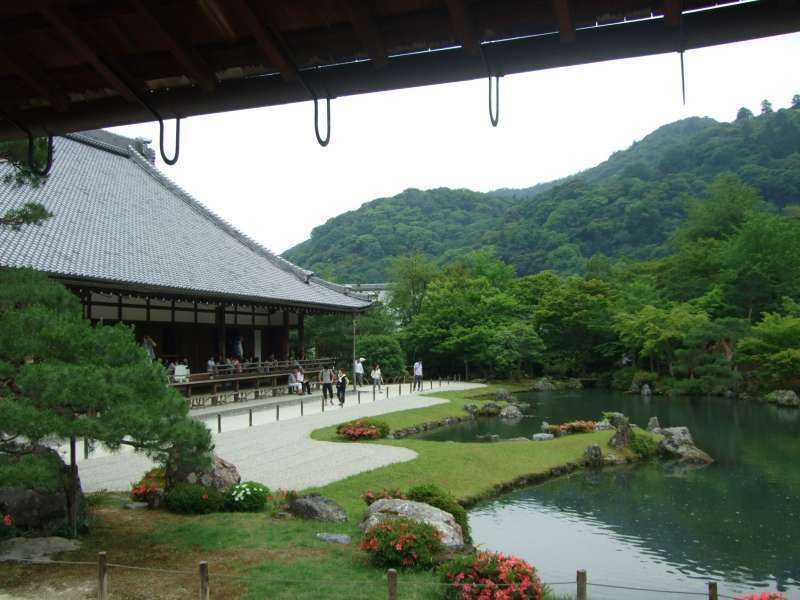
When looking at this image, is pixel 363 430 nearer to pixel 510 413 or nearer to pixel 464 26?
pixel 510 413

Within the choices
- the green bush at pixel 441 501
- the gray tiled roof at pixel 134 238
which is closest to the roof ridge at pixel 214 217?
the gray tiled roof at pixel 134 238

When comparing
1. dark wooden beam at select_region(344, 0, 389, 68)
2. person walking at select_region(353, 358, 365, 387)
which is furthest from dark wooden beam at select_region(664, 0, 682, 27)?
person walking at select_region(353, 358, 365, 387)

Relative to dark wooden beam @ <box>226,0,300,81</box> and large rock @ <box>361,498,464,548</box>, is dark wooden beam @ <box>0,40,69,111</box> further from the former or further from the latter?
large rock @ <box>361,498,464,548</box>

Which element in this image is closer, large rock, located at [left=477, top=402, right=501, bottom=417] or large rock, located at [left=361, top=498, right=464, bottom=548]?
large rock, located at [left=361, top=498, right=464, bottom=548]

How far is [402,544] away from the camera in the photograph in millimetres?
7547

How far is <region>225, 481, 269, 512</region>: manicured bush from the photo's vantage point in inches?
385

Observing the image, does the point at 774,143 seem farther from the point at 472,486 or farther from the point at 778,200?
the point at 472,486

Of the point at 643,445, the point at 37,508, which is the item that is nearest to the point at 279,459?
the point at 37,508

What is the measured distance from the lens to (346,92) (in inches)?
166

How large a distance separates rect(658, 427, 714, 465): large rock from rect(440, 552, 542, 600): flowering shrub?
1258 cm

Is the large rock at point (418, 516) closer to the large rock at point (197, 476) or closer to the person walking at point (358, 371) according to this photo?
the large rock at point (197, 476)

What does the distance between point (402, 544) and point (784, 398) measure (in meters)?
28.3

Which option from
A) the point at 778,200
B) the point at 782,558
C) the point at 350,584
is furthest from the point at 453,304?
the point at 778,200

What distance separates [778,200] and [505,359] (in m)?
46.6
